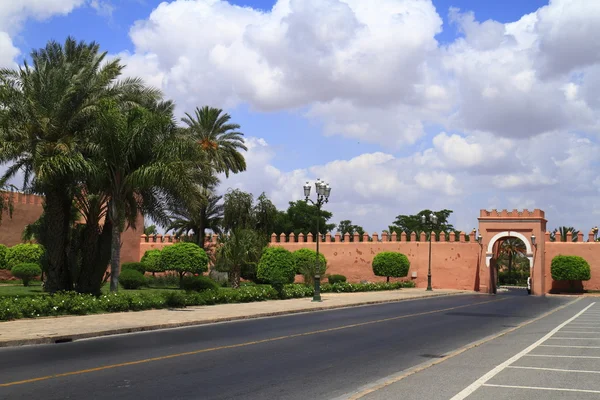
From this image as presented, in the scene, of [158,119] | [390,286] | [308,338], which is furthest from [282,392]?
[390,286]

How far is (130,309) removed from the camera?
67.3 ft

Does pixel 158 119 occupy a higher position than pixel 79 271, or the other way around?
pixel 158 119

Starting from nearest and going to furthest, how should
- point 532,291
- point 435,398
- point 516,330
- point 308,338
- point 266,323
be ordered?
point 435,398 → point 308,338 → point 516,330 → point 266,323 → point 532,291

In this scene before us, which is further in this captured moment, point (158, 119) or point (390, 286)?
point (390, 286)

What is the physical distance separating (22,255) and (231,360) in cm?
3241

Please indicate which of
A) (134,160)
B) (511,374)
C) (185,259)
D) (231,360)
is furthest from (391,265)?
(511,374)

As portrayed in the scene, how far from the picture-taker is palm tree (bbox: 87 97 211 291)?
21.6 meters

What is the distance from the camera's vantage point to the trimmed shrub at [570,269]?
46.1 m

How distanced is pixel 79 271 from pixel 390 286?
2562 centimetres

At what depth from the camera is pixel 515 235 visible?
4856 centimetres

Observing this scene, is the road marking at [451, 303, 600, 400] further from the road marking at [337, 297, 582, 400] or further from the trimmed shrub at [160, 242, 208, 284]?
the trimmed shrub at [160, 242, 208, 284]

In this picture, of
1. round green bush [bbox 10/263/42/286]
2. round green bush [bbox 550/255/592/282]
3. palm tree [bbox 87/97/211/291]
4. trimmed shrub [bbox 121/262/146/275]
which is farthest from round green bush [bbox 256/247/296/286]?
round green bush [bbox 550/255/592/282]

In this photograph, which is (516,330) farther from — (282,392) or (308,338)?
(282,392)

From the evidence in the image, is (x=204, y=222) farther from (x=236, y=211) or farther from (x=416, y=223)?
(x=416, y=223)
